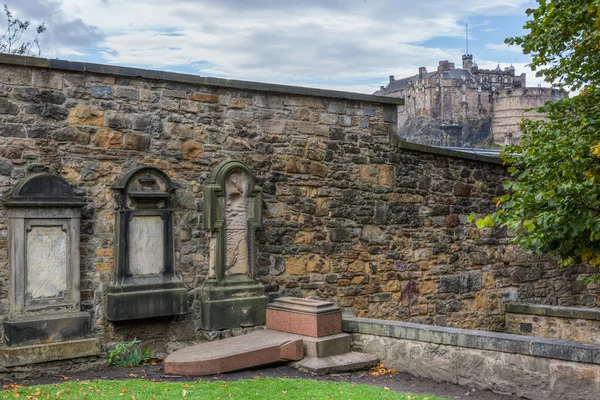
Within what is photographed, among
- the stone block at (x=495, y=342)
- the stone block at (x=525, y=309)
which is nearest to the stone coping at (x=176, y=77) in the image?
the stone block at (x=495, y=342)

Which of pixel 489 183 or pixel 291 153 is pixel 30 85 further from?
pixel 489 183

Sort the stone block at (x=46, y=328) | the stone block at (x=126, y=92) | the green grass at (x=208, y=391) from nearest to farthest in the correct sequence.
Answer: the green grass at (x=208, y=391), the stone block at (x=46, y=328), the stone block at (x=126, y=92)

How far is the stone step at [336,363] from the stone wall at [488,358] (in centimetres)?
20

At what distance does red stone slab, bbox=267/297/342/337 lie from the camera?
26.9 ft

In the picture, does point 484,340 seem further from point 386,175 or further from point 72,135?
point 72,135

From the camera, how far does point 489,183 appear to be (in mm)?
12711

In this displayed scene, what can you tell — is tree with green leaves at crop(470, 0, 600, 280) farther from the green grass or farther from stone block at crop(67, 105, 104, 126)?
stone block at crop(67, 105, 104, 126)

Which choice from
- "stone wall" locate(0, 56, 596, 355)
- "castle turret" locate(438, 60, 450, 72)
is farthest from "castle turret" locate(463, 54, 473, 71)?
"stone wall" locate(0, 56, 596, 355)

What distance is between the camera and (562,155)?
8117mm

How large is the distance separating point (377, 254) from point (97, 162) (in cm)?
466

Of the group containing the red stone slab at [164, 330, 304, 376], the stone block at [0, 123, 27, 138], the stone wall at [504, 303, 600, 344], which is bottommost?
the stone wall at [504, 303, 600, 344]

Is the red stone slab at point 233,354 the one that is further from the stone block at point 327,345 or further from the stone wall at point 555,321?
the stone wall at point 555,321

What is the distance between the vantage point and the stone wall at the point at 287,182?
824cm

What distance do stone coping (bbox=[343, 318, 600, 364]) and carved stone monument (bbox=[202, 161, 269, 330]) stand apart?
4.68ft
